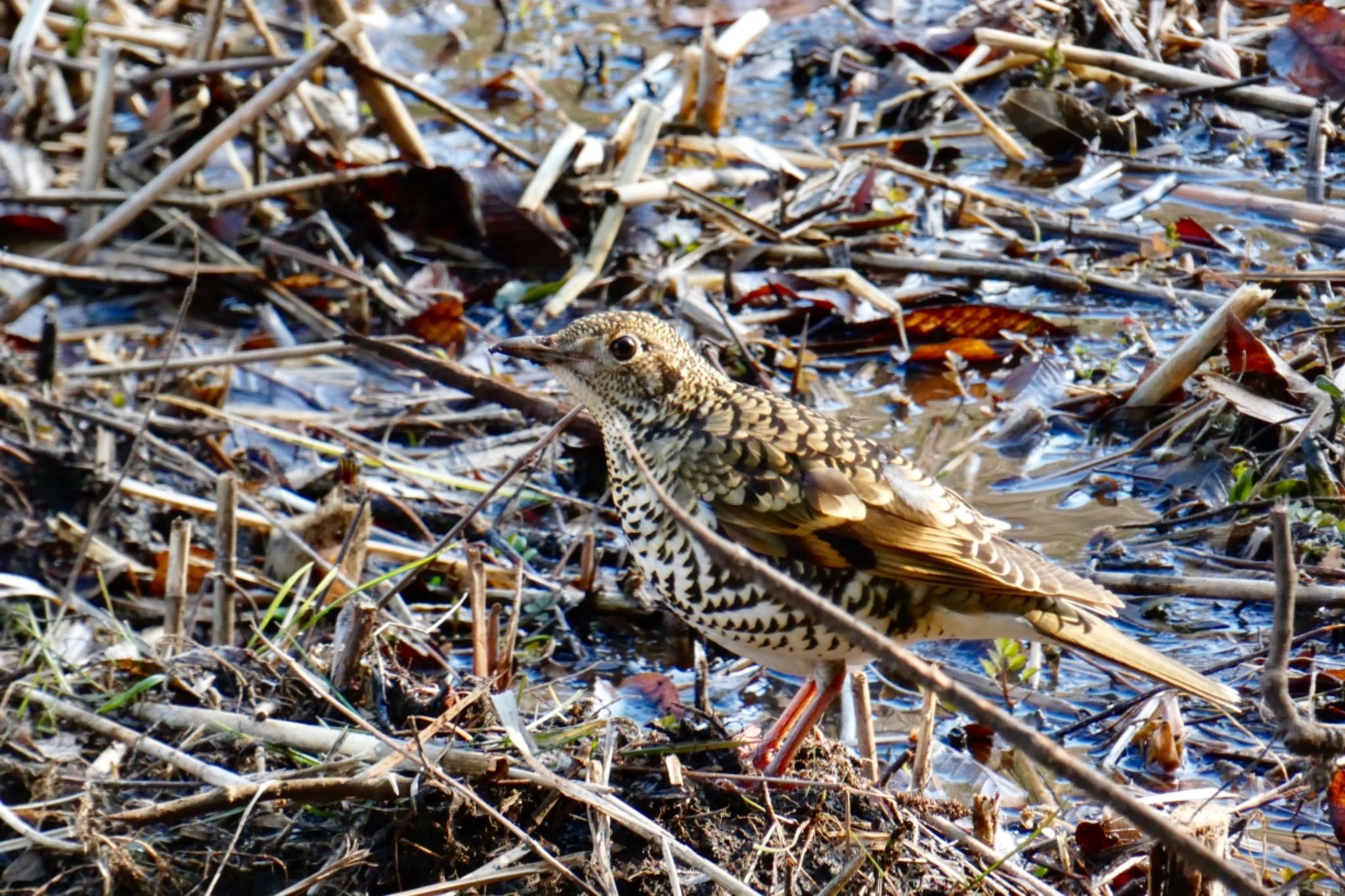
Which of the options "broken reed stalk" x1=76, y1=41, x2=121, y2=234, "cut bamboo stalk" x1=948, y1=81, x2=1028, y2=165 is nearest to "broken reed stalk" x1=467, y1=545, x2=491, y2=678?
"broken reed stalk" x1=76, y1=41, x2=121, y2=234

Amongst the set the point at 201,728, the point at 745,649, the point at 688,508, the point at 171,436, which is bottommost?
the point at 171,436

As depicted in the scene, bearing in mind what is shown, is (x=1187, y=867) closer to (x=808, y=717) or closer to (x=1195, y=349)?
(x=808, y=717)

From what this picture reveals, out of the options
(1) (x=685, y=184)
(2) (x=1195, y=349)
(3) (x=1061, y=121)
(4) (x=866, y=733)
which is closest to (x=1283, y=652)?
(4) (x=866, y=733)

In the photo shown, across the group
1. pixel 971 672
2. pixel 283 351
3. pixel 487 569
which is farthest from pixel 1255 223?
pixel 283 351

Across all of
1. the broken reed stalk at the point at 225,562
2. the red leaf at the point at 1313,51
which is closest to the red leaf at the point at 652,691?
the broken reed stalk at the point at 225,562

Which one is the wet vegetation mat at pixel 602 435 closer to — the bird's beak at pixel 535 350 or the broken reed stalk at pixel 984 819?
the broken reed stalk at pixel 984 819

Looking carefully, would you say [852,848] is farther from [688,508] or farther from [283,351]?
[283,351]
